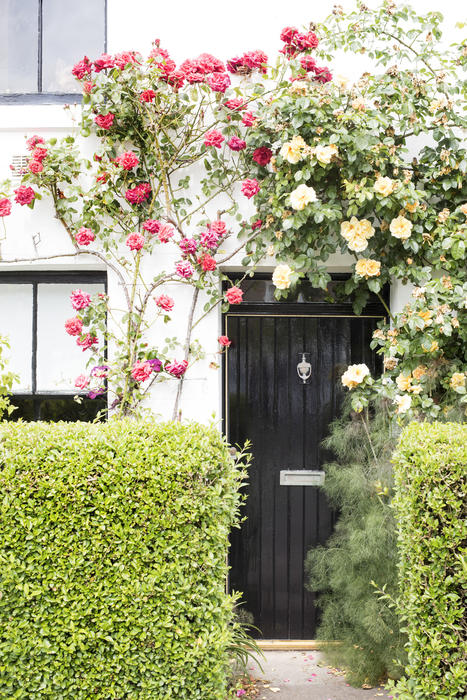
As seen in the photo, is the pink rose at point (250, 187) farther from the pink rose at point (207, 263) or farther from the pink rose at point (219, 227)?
the pink rose at point (207, 263)

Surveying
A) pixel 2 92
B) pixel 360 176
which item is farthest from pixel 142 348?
pixel 2 92

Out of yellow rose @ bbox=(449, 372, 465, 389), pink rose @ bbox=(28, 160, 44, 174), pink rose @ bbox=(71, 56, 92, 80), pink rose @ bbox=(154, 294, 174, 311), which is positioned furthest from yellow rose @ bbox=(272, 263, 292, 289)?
pink rose @ bbox=(71, 56, 92, 80)

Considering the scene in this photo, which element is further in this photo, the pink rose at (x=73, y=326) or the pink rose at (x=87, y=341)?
the pink rose at (x=87, y=341)

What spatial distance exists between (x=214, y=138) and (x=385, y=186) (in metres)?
1.09

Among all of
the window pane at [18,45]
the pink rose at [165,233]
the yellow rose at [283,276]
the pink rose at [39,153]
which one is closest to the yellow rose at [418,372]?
the yellow rose at [283,276]

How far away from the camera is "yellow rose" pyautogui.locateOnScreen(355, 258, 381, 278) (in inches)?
155

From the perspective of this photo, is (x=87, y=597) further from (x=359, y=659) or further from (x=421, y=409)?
(x=421, y=409)

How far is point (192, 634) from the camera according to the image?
2916mm

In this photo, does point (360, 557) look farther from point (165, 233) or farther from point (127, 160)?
point (127, 160)

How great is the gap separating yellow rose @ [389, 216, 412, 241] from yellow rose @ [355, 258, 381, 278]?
21 cm

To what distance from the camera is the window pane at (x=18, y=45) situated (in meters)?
4.50

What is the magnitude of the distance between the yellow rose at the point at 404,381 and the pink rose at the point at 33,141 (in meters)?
2.71

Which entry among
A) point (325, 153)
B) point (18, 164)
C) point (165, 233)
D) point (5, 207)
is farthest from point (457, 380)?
point (18, 164)

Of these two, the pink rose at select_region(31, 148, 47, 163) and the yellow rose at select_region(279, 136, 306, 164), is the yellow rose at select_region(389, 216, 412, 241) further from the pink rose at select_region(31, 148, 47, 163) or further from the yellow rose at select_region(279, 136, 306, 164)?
the pink rose at select_region(31, 148, 47, 163)
